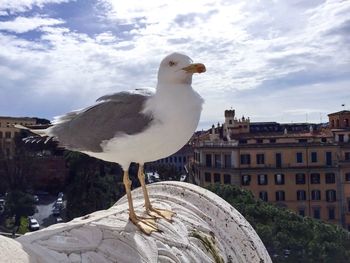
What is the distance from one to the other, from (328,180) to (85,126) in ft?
89.9

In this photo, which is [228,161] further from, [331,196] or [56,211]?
[56,211]

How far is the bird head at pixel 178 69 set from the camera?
2986 mm

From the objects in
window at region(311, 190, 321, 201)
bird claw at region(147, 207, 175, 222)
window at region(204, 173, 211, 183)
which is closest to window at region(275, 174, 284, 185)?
window at region(311, 190, 321, 201)

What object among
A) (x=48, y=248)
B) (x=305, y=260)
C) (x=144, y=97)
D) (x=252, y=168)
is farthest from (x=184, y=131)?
(x=252, y=168)

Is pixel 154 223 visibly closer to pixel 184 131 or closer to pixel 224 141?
pixel 184 131

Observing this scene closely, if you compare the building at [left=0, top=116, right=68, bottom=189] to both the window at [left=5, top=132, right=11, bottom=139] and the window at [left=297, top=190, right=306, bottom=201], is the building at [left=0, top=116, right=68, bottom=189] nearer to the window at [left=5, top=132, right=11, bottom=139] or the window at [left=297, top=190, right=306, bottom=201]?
the window at [left=5, top=132, right=11, bottom=139]

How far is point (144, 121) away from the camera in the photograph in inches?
115

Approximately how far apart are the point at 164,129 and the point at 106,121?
38cm

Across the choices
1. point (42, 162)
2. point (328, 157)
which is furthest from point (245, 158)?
point (42, 162)

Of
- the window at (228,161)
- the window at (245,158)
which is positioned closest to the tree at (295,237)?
the window at (245,158)

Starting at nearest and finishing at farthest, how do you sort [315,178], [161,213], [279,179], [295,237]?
[161,213] < [295,237] < [315,178] < [279,179]

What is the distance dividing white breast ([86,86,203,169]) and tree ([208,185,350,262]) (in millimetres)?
10251

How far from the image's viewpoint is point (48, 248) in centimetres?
235

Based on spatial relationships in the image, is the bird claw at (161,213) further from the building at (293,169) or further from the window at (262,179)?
the window at (262,179)
